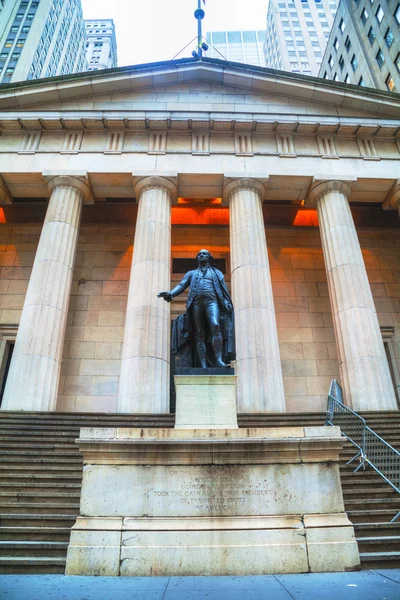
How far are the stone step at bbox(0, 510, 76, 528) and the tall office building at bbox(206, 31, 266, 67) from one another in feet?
544

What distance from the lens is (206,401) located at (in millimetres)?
6617

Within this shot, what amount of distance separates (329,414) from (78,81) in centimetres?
1734

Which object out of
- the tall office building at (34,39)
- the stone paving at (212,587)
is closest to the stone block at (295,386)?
the stone paving at (212,587)

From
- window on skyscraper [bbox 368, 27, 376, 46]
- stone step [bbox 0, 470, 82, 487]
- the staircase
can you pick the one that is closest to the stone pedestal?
the staircase

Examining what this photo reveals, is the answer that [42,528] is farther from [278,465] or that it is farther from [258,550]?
[278,465]

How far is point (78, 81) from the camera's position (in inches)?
701

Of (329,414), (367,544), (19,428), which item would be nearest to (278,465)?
(367,544)

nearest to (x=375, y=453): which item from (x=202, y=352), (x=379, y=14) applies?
(x=202, y=352)

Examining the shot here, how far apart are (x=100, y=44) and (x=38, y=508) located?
131351 millimetres

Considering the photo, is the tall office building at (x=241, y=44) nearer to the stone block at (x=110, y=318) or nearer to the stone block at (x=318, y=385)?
the stone block at (x=110, y=318)

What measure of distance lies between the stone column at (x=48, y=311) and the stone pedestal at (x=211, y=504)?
826 centimetres

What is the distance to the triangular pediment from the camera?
17781mm

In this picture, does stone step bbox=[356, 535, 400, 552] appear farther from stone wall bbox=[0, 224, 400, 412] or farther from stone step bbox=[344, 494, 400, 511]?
stone wall bbox=[0, 224, 400, 412]

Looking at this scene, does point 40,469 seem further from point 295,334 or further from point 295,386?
point 295,334
